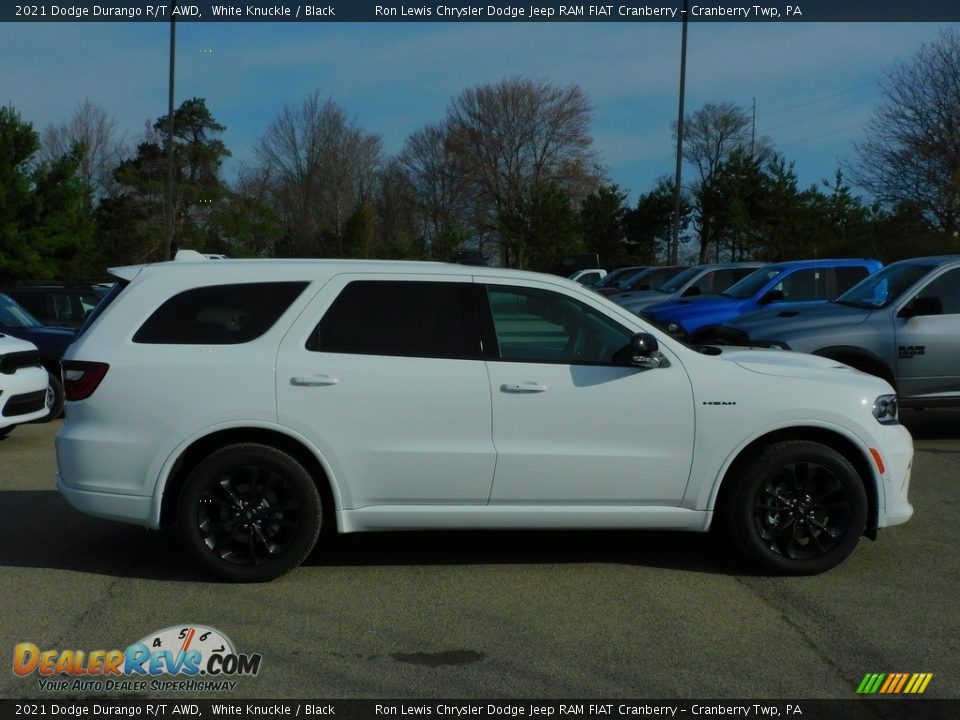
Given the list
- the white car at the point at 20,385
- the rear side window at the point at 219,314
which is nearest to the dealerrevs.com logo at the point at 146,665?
the rear side window at the point at 219,314

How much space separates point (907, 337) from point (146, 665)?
8.61 metres

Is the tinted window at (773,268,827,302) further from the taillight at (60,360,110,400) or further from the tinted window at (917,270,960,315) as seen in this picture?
the taillight at (60,360,110,400)

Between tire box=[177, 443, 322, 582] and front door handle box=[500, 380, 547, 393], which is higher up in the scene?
front door handle box=[500, 380, 547, 393]

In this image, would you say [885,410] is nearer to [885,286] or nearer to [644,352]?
[644,352]

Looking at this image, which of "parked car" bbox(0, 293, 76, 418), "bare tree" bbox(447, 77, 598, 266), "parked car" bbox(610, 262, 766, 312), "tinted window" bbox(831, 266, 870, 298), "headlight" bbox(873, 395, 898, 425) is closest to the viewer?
"headlight" bbox(873, 395, 898, 425)

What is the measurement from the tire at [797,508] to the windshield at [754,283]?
38.0 feet

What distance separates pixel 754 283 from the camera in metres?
18.1

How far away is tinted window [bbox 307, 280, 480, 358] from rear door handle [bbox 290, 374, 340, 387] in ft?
0.62

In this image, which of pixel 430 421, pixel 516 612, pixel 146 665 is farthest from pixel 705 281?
pixel 146 665

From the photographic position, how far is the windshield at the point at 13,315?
13906 millimetres

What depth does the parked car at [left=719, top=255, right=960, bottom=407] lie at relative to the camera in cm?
1118

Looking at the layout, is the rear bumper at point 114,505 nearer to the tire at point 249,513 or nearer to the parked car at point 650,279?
the tire at point 249,513

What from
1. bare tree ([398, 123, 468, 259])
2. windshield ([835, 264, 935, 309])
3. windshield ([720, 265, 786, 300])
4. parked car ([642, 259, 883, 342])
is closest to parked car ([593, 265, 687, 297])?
windshield ([720, 265, 786, 300])

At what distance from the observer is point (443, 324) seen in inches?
250
